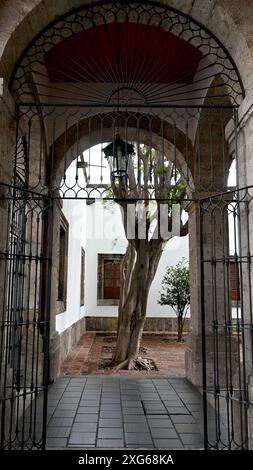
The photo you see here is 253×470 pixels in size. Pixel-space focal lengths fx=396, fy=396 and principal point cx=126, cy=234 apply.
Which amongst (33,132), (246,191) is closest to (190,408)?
(246,191)

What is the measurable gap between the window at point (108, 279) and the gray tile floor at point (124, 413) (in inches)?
340

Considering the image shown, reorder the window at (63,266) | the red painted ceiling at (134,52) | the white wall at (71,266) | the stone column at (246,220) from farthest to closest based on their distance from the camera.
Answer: the white wall at (71,266) < the window at (63,266) < the red painted ceiling at (134,52) < the stone column at (246,220)

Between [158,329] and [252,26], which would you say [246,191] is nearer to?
[252,26]

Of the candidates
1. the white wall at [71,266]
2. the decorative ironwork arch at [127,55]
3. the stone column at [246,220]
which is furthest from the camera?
the white wall at [71,266]

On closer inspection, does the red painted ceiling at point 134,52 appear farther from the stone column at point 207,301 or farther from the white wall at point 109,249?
the white wall at point 109,249

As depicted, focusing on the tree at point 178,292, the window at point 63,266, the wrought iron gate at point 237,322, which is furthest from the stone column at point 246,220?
the tree at point 178,292

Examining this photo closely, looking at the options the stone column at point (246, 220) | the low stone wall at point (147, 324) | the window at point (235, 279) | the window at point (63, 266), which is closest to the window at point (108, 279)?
the low stone wall at point (147, 324)

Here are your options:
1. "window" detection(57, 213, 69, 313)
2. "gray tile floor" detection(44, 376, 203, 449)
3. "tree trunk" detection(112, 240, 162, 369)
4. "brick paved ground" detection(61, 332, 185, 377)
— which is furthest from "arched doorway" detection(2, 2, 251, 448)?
"window" detection(57, 213, 69, 313)

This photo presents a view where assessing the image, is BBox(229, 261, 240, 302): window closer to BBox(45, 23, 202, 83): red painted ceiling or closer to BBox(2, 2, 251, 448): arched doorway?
BBox(2, 2, 251, 448): arched doorway

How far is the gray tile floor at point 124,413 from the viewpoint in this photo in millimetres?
3629

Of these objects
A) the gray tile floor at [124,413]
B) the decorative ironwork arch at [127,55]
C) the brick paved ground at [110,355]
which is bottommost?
the brick paved ground at [110,355]

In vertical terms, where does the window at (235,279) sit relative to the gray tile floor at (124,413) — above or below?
above

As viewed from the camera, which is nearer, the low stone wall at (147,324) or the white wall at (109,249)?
the low stone wall at (147,324)

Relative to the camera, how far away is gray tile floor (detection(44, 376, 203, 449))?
11.9ft
